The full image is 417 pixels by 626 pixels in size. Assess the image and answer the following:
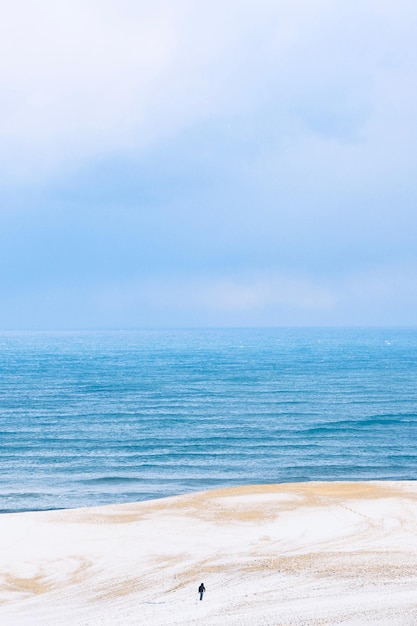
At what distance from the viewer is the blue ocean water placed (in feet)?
145

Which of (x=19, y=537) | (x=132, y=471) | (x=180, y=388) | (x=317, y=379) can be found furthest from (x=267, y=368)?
(x=19, y=537)

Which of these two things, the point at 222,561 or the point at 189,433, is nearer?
the point at 222,561

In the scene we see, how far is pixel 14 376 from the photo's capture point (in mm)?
110375

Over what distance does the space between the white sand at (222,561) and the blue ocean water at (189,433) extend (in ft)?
21.2

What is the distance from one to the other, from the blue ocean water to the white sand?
6.45m

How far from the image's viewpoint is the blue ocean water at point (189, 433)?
1740 inches

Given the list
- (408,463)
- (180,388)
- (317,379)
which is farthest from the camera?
(317,379)

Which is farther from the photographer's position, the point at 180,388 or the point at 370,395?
the point at 180,388

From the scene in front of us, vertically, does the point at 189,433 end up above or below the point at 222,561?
below

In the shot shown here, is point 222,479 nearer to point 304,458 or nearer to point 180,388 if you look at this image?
point 304,458

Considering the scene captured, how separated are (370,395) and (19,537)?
61.5m

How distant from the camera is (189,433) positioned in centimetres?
5912

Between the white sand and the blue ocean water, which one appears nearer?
the white sand

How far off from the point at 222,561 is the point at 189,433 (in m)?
32.4
